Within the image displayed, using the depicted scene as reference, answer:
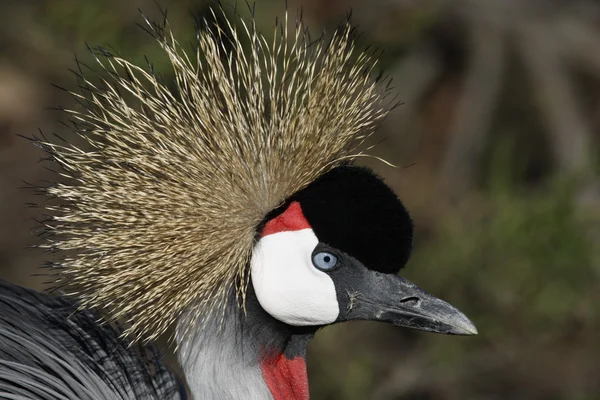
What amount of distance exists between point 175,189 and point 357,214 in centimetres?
31

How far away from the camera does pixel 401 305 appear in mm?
1690

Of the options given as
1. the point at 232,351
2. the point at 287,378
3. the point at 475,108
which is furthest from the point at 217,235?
the point at 475,108

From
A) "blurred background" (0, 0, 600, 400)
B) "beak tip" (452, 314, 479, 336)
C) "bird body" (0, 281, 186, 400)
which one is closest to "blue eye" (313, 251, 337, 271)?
"beak tip" (452, 314, 479, 336)

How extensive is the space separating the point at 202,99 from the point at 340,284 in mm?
401

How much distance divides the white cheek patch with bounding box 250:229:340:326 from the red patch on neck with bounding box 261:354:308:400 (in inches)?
5.0

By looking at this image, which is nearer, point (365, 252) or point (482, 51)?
point (365, 252)

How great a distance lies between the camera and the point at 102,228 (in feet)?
5.37

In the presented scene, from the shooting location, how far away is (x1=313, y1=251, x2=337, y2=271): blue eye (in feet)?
5.42

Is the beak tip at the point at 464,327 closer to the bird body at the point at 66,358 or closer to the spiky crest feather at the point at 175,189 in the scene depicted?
the spiky crest feather at the point at 175,189

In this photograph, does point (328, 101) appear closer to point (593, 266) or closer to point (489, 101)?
point (593, 266)

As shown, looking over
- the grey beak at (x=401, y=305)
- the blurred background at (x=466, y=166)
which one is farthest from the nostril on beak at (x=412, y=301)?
the blurred background at (x=466, y=166)

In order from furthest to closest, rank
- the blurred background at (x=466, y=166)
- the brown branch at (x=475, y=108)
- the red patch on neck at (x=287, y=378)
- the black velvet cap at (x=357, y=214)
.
A: the brown branch at (x=475, y=108) < the blurred background at (x=466, y=166) < the red patch on neck at (x=287, y=378) < the black velvet cap at (x=357, y=214)

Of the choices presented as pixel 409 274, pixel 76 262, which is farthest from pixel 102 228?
pixel 409 274

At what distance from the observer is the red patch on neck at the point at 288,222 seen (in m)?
1.63
